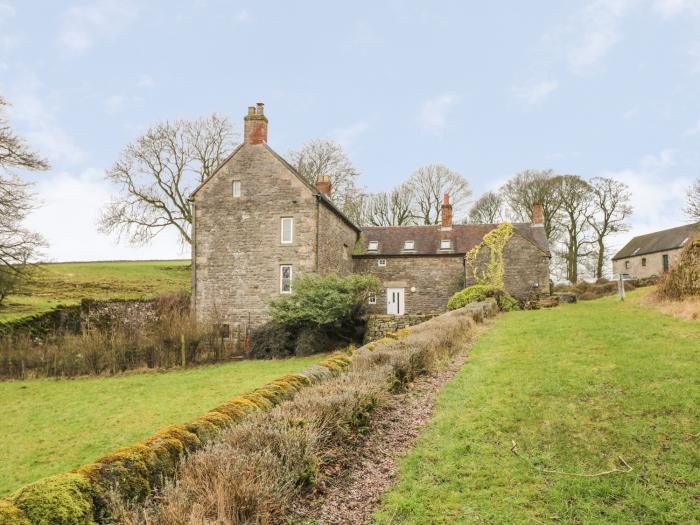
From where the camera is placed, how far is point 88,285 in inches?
1289

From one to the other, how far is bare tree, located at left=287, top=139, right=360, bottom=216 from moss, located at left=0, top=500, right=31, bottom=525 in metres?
37.9

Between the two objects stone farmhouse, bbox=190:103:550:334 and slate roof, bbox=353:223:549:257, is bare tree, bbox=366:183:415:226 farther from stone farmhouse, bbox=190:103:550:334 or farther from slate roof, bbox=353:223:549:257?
stone farmhouse, bbox=190:103:550:334

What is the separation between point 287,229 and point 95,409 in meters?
12.6

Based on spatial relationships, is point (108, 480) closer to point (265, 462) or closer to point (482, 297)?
point (265, 462)

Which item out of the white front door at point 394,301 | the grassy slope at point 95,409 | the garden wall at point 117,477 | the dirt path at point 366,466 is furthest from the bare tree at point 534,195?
the garden wall at point 117,477

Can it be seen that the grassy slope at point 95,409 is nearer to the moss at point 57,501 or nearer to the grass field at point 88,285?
the moss at point 57,501

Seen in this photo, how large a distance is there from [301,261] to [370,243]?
7790mm

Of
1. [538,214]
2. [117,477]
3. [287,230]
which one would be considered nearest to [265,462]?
[117,477]

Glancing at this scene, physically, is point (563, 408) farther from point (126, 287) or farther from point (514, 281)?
point (126, 287)

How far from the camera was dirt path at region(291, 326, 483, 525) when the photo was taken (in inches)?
162

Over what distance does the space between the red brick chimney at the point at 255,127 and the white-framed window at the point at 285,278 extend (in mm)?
6596

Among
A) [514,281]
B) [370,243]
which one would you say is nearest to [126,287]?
[370,243]

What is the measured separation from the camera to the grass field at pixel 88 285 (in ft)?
79.7

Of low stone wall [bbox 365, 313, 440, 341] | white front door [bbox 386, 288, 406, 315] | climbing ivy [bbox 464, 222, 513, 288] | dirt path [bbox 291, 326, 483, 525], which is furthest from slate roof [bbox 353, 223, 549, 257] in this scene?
dirt path [bbox 291, 326, 483, 525]
